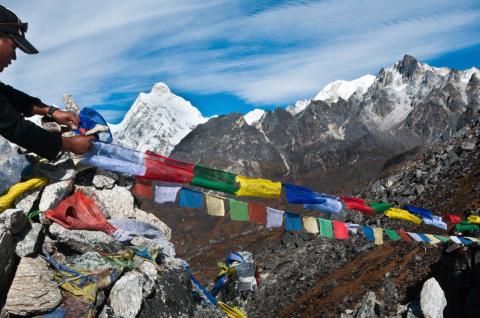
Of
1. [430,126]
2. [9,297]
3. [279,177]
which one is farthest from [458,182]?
[430,126]

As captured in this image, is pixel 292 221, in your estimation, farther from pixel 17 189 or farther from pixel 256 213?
pixel 17 189

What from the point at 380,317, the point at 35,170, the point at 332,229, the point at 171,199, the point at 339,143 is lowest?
the point at 380,317

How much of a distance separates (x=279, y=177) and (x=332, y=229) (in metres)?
164

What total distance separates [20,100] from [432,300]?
15.8 m

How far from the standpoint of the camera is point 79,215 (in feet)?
22.9

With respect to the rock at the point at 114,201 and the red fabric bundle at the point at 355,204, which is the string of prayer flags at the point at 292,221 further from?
the rock at the point at 114,201

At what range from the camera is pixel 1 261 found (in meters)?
5.10

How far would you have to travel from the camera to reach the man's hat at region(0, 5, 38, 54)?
14.9ft

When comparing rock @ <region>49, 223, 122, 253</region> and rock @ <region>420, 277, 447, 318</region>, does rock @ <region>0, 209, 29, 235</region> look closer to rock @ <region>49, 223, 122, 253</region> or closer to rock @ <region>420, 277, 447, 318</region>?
rock @ <region>49, 223, 122, 253</region>

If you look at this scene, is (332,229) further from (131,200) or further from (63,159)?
(63,159)

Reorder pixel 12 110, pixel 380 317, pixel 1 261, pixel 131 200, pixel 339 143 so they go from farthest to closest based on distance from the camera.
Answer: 1. pixel 339 143
2. pixel 380 317
3. pixel 131 200
4. pixel 1 261
5. pixel 12 110

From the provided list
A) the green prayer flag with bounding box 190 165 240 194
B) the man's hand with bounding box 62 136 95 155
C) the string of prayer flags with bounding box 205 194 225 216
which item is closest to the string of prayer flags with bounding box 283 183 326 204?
the string of prayer flags with bounding box 205 194 225 216

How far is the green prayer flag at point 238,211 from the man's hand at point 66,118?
2574 millimetres

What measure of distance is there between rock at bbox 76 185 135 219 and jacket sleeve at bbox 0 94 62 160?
9.51ft
